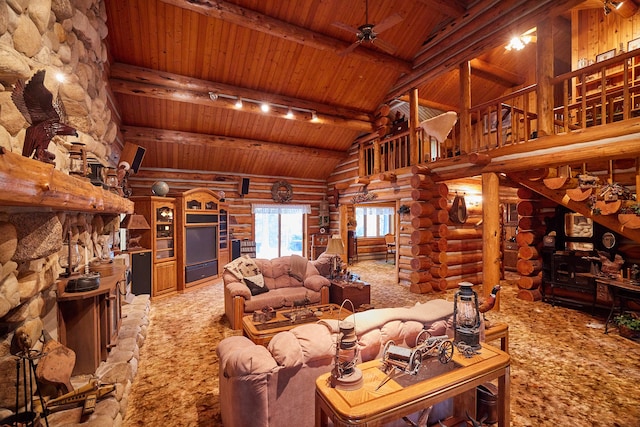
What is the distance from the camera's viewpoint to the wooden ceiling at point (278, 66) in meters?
5.59

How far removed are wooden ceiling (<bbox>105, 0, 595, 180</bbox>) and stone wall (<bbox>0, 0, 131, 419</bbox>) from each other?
2.82 metres

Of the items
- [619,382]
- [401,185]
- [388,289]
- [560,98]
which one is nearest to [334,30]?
[401,185]

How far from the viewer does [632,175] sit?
535 centimetres

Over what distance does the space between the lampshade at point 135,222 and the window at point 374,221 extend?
7711 mm

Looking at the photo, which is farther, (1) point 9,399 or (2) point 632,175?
(2) point 632,175

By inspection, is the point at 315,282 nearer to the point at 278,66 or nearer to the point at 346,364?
the point at 346,364

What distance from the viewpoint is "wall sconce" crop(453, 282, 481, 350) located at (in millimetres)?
2084

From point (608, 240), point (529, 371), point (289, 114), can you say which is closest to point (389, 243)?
point (289, 114)

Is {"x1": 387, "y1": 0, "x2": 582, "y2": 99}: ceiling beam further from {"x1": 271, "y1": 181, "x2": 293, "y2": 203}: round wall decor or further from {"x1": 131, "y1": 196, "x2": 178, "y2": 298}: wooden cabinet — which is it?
{"x1": 131, "y1": 196, "x2": 178, "y2": 298}: wooden cabinet

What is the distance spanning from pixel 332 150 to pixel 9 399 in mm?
9106

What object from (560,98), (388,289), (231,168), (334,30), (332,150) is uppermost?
(334,30)

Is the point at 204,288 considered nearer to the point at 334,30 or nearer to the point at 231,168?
the point at 231,168

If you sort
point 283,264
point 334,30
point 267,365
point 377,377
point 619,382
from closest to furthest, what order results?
1. point 377,377
2. point 267,365
3. point 619,382
4. point 283,264
5. point 334,30

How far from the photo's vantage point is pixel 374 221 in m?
12.9
